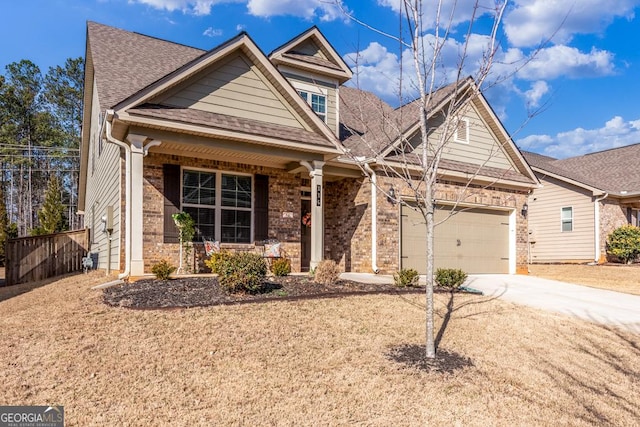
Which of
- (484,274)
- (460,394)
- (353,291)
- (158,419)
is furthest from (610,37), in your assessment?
(158,419)

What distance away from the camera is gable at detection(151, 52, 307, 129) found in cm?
940

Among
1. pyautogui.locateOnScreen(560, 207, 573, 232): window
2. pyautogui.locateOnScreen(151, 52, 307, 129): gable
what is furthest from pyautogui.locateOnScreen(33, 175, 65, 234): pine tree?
pyautogui.locateOnScreen(560, 207, 573, 232): window

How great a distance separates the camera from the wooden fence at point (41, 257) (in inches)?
520

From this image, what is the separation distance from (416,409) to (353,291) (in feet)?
13.4

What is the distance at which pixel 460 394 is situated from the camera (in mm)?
4500

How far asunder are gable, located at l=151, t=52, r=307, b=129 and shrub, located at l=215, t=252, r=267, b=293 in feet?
12.2

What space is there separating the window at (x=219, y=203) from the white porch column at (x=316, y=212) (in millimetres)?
1843

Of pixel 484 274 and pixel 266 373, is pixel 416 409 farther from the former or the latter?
pixel 484 274

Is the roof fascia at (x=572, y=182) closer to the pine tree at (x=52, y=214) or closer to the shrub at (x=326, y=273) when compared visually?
the shrub at (x=326, y=273)

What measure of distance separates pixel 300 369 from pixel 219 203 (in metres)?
6.70

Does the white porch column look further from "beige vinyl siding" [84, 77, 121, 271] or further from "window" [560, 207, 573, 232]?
"window" [560, 207, 573, 232]

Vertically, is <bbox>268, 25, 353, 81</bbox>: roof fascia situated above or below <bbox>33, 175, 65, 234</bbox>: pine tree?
above

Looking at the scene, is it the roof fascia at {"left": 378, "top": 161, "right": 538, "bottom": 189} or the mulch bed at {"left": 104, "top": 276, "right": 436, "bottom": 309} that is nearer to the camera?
the mulch bed at {"left": 104, "top": 276, "right": 436, "bottom": 309}

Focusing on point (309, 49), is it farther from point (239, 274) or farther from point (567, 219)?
point (567, 219)
